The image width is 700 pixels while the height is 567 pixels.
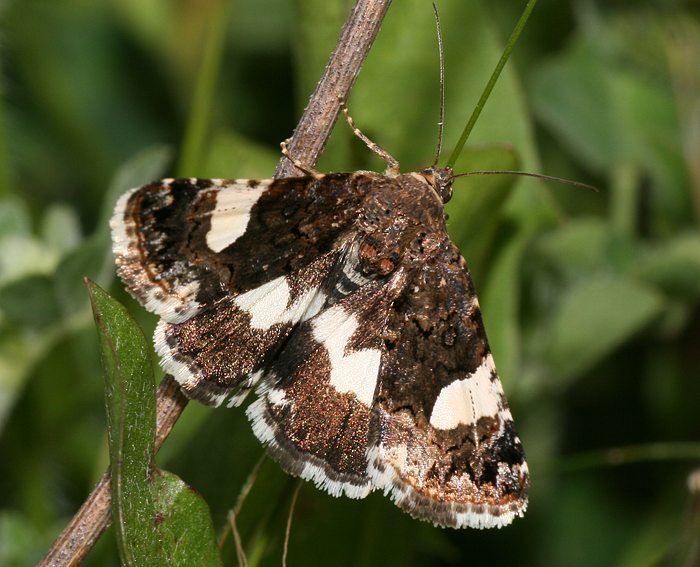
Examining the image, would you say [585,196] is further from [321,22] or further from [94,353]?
[94,353]

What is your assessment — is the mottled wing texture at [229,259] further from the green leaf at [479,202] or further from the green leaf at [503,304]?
the green leaf at [503,304]

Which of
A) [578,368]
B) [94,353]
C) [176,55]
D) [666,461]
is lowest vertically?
[666,461]

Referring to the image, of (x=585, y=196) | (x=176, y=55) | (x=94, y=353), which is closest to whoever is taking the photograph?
(x=94, y=353)

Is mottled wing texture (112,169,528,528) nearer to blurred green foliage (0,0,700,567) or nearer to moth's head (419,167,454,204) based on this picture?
moth's head (419,167,454,204)

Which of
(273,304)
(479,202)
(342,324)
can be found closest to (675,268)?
(479,202)

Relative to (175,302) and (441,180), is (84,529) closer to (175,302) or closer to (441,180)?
(175,302)

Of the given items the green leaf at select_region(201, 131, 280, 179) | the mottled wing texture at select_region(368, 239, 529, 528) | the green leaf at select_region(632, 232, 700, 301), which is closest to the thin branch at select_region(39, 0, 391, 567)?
the mottled wing texture at select_region(368, 239, 529, 528)

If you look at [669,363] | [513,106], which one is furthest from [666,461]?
[513,106]

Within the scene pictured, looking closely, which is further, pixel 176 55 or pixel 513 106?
pixel 176 55
